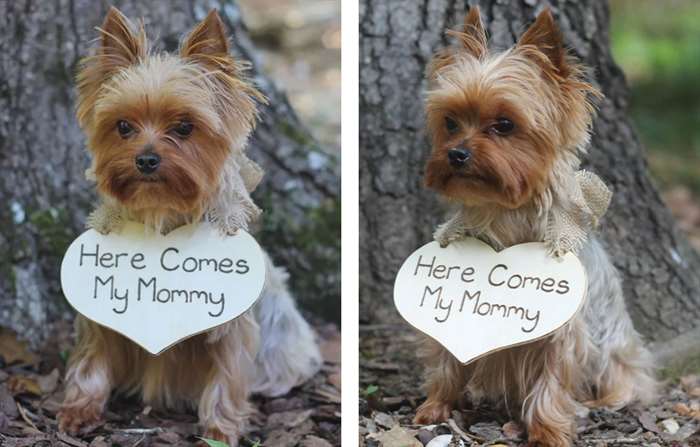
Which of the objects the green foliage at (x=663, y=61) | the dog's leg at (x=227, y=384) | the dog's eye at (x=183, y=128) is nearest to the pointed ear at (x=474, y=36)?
the dog's eye at (x=183, y=128)

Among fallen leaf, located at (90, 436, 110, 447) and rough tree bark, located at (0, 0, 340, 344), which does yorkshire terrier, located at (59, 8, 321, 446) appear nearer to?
fallen leaf, located at (90, 436, 110, 447)

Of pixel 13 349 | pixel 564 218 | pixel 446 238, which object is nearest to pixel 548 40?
pixel 564 218

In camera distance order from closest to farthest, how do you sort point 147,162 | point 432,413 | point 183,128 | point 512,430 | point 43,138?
1. point 147,162
2. point 183,128
3. point 512,430
4. point 432,413
5. point 43,138

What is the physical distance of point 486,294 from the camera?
283cm

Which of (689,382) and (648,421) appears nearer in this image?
(648,421)

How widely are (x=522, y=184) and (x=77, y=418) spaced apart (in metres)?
1.67

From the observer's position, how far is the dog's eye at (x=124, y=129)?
2.76m

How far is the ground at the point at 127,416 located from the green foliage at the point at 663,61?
3.55 meters

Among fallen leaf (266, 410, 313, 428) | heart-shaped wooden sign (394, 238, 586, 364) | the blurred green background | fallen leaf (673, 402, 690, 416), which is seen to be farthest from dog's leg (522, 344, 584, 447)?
the blurred green background

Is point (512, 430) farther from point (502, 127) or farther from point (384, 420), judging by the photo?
point (502, 127)

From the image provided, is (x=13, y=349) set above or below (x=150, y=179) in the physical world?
below

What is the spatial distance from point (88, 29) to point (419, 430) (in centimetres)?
199

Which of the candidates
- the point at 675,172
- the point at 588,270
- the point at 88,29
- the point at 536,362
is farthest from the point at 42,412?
the point at 675,172

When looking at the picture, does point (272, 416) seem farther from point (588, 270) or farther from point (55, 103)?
point (55, 103)
